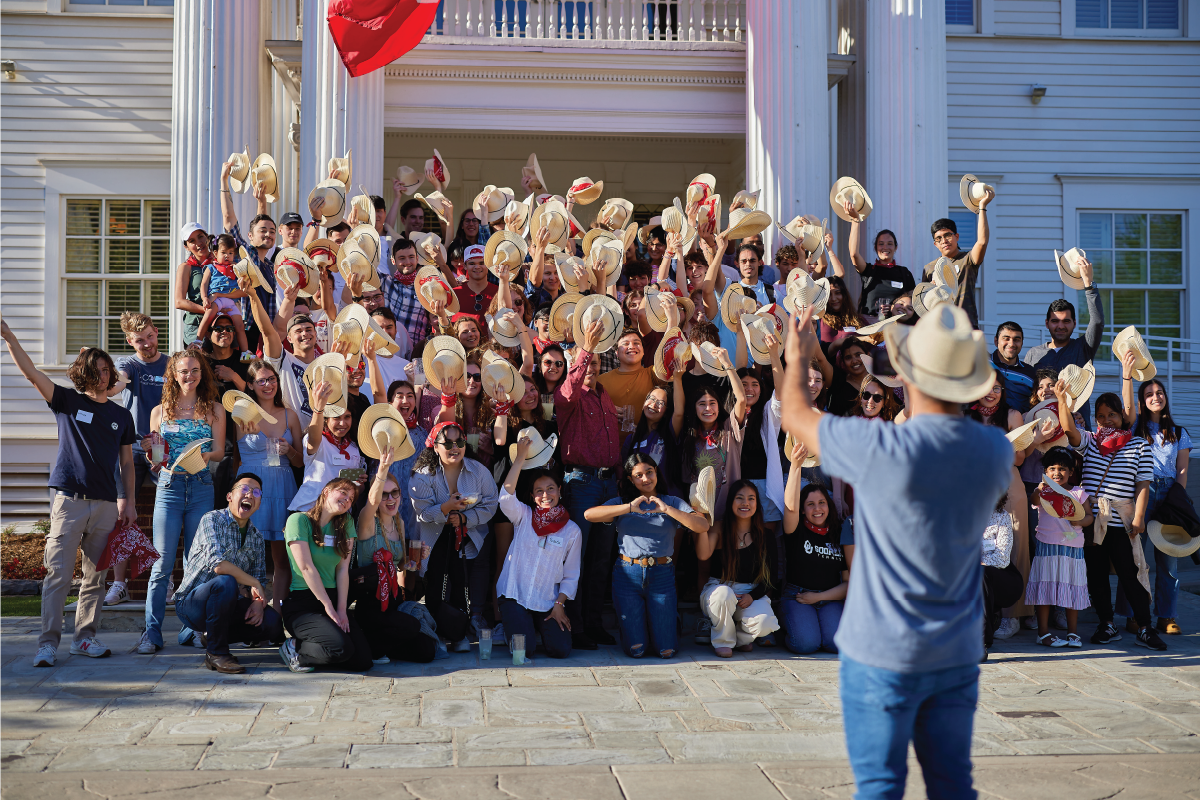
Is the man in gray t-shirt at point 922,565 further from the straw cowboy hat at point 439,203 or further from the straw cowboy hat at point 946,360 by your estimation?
the straw cowboy hat at point 439,203

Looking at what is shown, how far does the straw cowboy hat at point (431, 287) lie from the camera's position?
7.00 meters

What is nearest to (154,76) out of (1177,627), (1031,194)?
(1031,194)

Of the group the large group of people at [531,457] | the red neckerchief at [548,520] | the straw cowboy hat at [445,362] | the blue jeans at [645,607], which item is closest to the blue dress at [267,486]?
the large group of people at [531,457]

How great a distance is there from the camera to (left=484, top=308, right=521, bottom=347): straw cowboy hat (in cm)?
686

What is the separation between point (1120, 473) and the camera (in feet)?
23.2

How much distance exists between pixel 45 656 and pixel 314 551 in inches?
60.3

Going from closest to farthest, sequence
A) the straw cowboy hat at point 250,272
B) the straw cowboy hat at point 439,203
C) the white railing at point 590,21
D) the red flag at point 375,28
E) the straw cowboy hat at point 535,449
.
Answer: the straw cowboy hat at point 535,449 < the straw cowboy hat at point 250,272 < the straw cowboy hat at point 439,203 < the red flag at point 375,28 < the white railing at point 590,21

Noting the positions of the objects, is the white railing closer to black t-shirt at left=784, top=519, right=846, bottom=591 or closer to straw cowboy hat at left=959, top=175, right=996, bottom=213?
straw cowboy hat at left=959, top=175, right=996, bottom=213

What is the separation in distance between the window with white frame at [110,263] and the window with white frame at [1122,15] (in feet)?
35.1

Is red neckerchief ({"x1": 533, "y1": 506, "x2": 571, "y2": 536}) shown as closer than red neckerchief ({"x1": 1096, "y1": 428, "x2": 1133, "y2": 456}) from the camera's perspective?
Yes

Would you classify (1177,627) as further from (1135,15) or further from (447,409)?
(1135,15)

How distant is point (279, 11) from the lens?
1084 centimetres

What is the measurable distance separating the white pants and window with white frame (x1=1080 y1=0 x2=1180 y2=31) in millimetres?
9344

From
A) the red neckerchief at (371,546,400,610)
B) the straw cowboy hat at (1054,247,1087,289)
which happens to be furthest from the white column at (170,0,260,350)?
the straw cowboy hat at (1054,247,1087,289)
